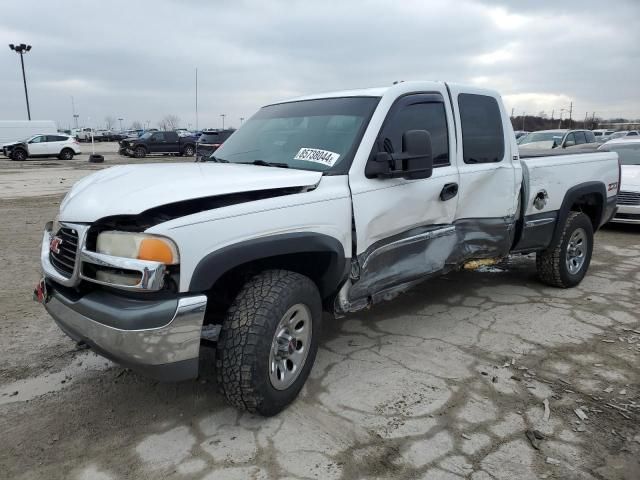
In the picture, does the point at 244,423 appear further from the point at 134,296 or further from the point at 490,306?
the point at 490,306

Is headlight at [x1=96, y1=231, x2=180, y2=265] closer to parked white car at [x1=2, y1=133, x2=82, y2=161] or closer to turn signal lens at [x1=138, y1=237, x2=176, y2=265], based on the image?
turn signal lens at [x1=138, y1=237, x2=176, y2=265]

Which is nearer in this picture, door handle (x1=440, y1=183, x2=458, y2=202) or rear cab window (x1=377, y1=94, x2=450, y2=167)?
rear cab window (x1=377, y1=94, x2=450, y2=167)

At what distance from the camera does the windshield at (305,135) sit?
Answer: 133 inches

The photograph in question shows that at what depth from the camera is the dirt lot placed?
2580 millimetres

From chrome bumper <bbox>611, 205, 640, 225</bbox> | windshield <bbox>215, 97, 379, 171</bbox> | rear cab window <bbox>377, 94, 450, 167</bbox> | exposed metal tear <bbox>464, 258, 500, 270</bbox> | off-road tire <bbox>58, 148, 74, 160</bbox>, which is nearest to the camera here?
windshield <bbox>215, 97, 379, 171</bbox>

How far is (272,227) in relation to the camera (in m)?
2.77

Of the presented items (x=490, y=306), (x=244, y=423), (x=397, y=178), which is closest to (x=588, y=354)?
(x=490, y=306)

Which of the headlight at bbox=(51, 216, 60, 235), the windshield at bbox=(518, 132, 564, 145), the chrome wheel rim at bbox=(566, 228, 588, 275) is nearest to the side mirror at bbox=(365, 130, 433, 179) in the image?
the headlight at bbox=(51, 216, 60, 235)

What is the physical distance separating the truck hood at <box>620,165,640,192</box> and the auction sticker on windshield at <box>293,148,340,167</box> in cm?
737

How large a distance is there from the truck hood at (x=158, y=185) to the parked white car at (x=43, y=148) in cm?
3049

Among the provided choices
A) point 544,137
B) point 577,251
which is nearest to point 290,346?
point 577,251

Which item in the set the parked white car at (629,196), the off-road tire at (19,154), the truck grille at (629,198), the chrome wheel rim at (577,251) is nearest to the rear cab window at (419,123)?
the chrome wheel rim at (577,251)

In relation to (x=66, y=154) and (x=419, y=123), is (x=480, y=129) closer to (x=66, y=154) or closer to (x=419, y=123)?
(x=419, y=123)

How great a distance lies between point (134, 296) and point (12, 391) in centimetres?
151
